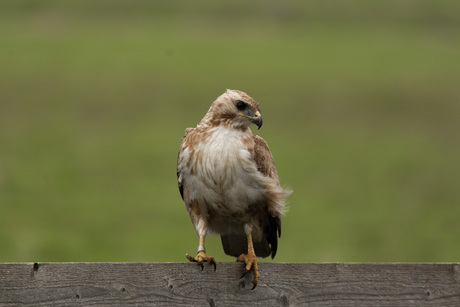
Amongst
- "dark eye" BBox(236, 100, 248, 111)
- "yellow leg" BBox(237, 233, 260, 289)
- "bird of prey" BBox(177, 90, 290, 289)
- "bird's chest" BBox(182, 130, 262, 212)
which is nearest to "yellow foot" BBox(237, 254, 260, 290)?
"yellow leg" BBox(237, 233, 260, 289)

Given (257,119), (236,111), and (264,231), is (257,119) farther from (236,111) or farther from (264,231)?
(264,231)

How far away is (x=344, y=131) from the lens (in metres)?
25.1

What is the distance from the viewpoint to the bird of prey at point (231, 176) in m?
4.39

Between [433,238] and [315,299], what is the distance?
45.9 ft

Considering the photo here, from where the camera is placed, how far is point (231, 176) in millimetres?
4371

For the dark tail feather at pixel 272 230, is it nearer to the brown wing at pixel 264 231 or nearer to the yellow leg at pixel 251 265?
the brown wing at pixel 264 231

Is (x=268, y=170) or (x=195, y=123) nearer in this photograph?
(x=268, y=170)

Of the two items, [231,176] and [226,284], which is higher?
[231,176]

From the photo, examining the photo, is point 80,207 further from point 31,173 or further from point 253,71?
point 253,71

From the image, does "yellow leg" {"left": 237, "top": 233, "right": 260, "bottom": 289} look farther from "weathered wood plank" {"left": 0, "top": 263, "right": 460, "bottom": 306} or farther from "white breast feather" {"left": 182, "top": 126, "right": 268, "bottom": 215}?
"white breast feather" {"left": 182, "top": 126, "right": 268, "bottom": 215}

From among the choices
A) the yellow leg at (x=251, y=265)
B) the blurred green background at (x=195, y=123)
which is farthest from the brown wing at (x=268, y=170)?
the blurred green background at (x=195, y=123)

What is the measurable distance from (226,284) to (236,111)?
4.00 feet

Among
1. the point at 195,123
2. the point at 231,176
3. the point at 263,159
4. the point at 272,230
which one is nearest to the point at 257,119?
the point at 263,159

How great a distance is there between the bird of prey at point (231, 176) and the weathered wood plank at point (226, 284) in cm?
64
